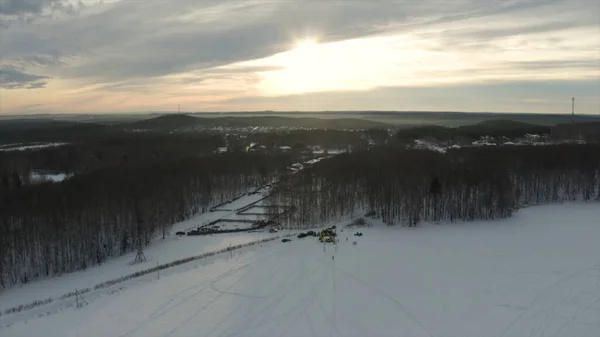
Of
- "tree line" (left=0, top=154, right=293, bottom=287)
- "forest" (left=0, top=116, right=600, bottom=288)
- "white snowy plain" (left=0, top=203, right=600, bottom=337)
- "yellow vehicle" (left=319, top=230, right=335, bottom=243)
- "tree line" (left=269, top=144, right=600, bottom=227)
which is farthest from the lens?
"tree line" (left=269, top=144, right=600, bottom=227)

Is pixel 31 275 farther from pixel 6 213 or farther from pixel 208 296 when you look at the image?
pixel 208 296

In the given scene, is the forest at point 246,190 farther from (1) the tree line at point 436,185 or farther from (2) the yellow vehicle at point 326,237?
(2) the yellow vehicle at point 326,237

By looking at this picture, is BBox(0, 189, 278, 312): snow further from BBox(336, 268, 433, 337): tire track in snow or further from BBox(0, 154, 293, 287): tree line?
BBox(336, 268, 433, 337): tire track in snow

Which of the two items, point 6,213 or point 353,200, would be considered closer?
point 6,213

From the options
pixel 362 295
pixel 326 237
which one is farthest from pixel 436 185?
pixel 362 295

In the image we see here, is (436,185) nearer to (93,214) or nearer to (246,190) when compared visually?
(246,190)

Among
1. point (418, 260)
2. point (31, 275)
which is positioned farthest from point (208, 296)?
point (31, 275)

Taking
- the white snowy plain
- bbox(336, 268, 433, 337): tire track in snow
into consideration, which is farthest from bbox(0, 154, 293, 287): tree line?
bbox(336, 268, 433, 337): tire track in snow
